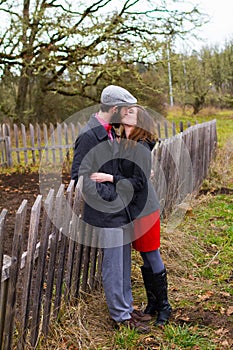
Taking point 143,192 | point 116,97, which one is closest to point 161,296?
point 143,192

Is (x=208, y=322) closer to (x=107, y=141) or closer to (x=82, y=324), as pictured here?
(x=82, y=324)

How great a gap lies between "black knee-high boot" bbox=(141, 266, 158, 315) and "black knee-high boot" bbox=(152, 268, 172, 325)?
0.03 m

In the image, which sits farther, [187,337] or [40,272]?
[187,337]

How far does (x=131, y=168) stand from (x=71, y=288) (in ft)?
3.52

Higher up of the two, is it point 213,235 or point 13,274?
point 13,274

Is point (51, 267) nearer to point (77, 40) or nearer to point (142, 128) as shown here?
point (142, 128)

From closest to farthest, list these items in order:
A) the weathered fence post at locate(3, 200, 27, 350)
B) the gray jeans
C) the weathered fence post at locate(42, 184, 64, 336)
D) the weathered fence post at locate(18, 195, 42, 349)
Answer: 1. the weathered fence post at locate(3, 200, 27, 350)
2. the weathered fence post at locate(18, 195, 42, 349)
3. the weathered fence post at locate(42, 184, 64, 336)
4. the gray jeans

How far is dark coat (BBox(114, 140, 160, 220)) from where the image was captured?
3.11m

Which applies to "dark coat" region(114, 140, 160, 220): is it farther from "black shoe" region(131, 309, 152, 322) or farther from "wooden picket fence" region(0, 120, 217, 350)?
"black shoe" region(131, 309, 152, 322)

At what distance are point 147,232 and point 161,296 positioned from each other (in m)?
0.52

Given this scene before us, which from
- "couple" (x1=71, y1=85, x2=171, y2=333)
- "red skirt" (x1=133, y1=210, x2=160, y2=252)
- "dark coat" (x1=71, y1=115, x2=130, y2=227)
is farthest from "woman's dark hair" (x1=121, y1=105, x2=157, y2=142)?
"red skirt" (x1=133, y1=210, x2=160, y2=252)

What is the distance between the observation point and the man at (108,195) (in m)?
3.06

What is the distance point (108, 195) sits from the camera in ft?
10.2

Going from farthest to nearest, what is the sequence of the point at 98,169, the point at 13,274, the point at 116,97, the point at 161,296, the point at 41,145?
the point at 41,145
the point at 161,296
the point at 98,169
the point at 116,97
the point at 13,274
